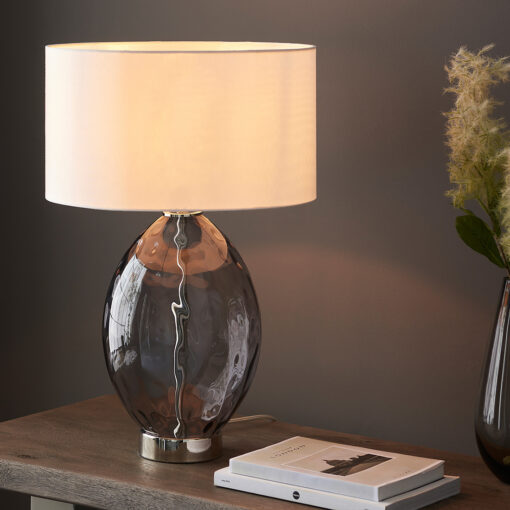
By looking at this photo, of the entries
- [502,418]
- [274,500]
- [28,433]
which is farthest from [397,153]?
[28,433]

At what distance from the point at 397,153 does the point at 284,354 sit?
1.49ft

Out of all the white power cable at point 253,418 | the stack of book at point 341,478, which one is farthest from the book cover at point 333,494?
the white power cable at point 253,418

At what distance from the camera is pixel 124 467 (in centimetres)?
146

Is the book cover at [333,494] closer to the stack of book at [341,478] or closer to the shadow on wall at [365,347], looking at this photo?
the stack of book at [341,478]

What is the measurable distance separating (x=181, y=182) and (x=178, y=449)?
0.42 metres

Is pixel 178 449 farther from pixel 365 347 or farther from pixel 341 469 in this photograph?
pixel 365 347

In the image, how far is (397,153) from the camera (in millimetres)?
1709

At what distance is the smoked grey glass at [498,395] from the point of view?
1.35 m

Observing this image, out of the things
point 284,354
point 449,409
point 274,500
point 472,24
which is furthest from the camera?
point 284,354

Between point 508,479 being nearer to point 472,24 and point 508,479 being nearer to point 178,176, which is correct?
point 178,176

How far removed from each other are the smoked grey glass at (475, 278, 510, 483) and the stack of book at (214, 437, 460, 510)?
0.07 meters

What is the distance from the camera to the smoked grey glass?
53.3 inches

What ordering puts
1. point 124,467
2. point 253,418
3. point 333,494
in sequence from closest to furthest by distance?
point 333,494 < point 124,467 < point 253,418

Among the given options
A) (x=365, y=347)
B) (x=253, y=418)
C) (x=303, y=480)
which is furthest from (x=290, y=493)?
(x=365, y=347)
